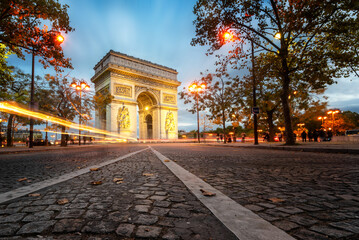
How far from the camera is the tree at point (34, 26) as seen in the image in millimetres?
7637

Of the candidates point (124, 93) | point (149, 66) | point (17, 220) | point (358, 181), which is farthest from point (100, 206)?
A: point (149, 66)

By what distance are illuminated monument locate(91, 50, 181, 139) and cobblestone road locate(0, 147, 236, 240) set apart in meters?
30.1

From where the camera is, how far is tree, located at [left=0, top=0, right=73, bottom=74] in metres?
7.64

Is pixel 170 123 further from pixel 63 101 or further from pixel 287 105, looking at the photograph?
pixel 287 105

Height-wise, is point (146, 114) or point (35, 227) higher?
point (146, 114)

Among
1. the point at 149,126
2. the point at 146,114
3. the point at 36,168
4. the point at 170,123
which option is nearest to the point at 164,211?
the point at 36,168

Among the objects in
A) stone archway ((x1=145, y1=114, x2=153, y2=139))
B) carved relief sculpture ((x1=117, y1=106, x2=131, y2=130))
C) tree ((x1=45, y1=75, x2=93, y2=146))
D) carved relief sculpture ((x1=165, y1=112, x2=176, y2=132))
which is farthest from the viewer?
stone archway ((x1=145, y1=114, x2=153, y2=139))

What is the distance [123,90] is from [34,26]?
84.9ft

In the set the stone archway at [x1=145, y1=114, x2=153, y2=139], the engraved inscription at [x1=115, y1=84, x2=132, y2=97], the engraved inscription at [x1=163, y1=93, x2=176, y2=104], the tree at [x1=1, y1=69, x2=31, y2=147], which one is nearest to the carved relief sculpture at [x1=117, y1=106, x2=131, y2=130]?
the engraved inscription at [x1=115, y1=84, x2=132, y2=97]

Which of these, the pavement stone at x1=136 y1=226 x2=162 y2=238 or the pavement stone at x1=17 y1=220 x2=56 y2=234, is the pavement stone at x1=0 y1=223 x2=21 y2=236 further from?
the pavement stone at x1=136 y1=226 x2=162 y2=238

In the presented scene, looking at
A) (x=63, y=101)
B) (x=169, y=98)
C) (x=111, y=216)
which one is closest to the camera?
(x=111, y=216)

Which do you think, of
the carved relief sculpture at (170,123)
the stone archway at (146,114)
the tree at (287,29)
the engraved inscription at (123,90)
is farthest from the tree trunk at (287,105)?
the stone archway at (146,114)

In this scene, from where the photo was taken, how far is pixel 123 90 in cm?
3409

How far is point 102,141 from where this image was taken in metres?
30.9
